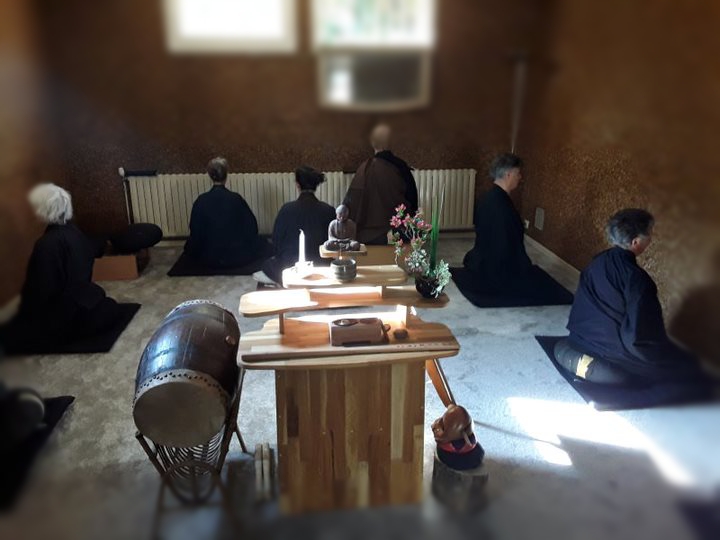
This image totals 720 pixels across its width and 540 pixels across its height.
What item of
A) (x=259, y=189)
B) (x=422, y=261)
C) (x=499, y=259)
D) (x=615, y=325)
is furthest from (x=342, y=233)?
(x=499, y=259)

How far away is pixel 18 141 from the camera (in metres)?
0.47

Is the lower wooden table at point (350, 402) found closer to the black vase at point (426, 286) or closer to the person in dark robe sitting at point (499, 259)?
the black vase at point (426, 286)

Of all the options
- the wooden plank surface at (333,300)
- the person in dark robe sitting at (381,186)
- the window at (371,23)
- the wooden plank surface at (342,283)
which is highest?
the window at (371,23)

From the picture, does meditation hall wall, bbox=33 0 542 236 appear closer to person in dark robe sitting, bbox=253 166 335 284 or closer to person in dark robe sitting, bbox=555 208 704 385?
person in dark robe sitting, bbox=253 166 335 284

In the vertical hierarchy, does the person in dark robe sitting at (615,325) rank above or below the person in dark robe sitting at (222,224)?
below

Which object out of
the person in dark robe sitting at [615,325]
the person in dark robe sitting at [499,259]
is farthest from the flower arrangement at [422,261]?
the person in dark robe sitting at [499,259]


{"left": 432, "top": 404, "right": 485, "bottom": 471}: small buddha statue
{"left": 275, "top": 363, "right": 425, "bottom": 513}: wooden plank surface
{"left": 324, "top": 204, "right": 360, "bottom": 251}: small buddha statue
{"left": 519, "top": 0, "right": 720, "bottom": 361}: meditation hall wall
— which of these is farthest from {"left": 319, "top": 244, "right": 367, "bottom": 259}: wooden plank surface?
{"left": 519, "top": 0, "right": 720, "bottom": 361}: meditation hall wall

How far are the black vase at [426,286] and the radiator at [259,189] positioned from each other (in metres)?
0.68

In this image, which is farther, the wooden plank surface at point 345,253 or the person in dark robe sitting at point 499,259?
the person in dark robe sitting at point 499,259

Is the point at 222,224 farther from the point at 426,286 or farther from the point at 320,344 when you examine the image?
the point at 426,286

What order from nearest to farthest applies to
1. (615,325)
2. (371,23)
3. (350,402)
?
(371,23), (350,402), (615,325)

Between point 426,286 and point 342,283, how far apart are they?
235mm

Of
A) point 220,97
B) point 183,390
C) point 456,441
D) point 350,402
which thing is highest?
point 220,97

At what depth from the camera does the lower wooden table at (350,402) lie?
5.18 feet
